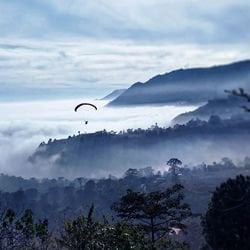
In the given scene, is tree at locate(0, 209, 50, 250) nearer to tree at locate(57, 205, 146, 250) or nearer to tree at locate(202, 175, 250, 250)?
tree at locate(57, 205, 146, 250)

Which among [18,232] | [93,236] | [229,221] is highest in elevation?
[229,221]

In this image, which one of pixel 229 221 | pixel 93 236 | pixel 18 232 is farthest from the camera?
pixel 229 221

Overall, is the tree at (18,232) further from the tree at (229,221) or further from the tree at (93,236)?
the tree at (229,221)

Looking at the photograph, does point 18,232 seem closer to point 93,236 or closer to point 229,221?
point 93,236

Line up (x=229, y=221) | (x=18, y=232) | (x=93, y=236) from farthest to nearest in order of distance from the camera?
(x=229, y=221), (x=18, y=232), (x=93, y=236)

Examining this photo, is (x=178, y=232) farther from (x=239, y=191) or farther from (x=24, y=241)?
(x=24, y=241)

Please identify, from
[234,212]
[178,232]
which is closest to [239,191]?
[234,212]

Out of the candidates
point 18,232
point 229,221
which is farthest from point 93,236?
point 229,221

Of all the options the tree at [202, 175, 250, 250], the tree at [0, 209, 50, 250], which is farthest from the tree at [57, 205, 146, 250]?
the tree at [202, 175, 250, 250]
